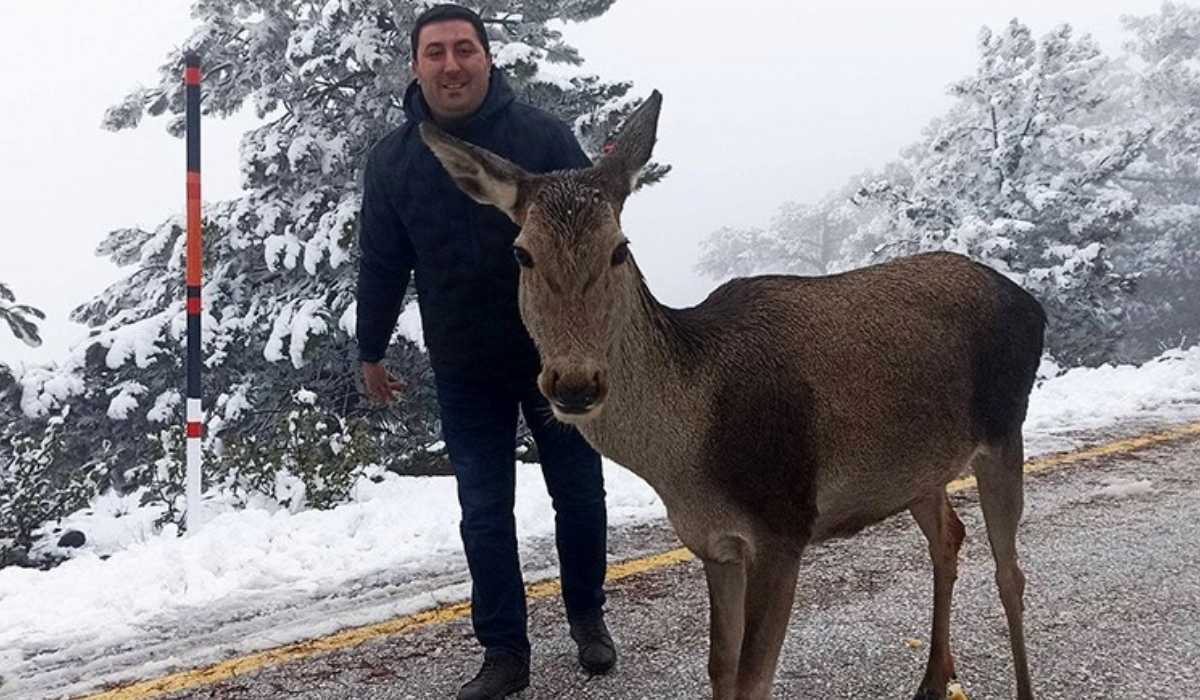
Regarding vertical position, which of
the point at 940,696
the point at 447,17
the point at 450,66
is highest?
the point at 447,17

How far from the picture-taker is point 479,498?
388 centimetres

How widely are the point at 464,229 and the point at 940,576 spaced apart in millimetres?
2297

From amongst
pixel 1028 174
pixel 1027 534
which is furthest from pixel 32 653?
pixel 1028 174

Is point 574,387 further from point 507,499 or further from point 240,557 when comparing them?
point 240,557

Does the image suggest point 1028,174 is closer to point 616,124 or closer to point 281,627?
point 616,124

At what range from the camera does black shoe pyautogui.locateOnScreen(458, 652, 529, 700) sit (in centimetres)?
356

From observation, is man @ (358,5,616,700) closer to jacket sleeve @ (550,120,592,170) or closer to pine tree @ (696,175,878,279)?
jacket sleeve @ (550,120,592,170)

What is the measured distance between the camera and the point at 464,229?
3688 millimetres

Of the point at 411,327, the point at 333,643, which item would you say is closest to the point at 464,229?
the point at 333,643

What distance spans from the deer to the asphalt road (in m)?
0.35

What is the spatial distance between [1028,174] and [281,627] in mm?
17110

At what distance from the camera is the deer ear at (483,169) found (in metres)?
2.89

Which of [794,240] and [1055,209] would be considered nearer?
[1055,209]

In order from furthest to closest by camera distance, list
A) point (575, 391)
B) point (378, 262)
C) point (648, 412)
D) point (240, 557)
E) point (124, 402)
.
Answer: point (124, 402), point (240, 557), point (378, 262), point (648, 412), point (575, 391)
